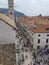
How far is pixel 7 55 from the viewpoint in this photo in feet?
23.1

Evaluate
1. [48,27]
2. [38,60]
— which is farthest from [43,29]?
[38,60]

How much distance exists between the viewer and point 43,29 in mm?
57938

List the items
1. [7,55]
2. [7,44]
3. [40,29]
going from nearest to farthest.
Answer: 1. [7,55]
2. [7,44]
3. [40,29]

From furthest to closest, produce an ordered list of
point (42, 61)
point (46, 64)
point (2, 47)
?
point (42, 61) < point (46, 64) < point (2, 47)

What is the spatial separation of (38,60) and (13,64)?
116 feet

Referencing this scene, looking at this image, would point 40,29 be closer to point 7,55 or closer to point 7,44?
point 7,44

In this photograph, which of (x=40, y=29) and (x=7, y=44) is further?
(x=40, y=29)

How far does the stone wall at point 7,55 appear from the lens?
22.6 ft

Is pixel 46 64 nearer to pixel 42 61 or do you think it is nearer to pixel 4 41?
pixel 42 61

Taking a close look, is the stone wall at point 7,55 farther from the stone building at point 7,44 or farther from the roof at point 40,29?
the roof at point 40,29

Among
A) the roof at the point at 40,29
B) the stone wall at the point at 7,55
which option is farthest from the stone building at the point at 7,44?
the roof at the point at 40,29

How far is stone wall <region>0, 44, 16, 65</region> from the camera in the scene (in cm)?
688

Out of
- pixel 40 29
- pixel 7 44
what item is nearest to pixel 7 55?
pixel 7 44

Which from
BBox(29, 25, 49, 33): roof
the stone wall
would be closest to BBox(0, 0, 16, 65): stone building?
the stone wall
